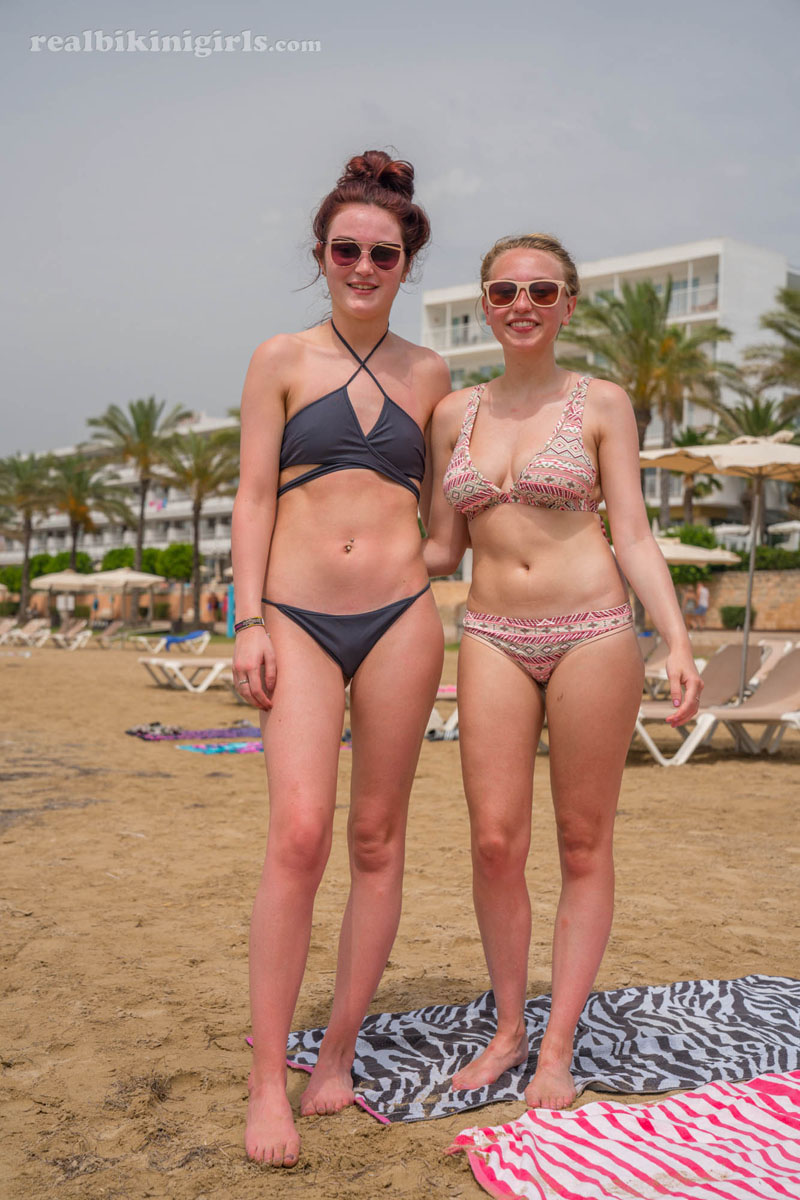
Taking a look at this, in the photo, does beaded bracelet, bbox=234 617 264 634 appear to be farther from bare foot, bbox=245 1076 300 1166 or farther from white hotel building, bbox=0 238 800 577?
white hotel building, bbox=0 238 800 577

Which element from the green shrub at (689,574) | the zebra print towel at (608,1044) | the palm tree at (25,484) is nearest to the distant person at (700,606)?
the green shrub at (689,574)

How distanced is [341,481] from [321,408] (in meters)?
0.18

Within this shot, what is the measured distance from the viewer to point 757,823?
670 centimetres

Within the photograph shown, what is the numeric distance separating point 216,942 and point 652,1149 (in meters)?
2.13

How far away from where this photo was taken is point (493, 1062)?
272 centimetres

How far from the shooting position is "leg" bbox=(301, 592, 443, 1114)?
101 inches

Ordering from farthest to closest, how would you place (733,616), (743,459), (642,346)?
(733,616) → (642,346) → (743,459)

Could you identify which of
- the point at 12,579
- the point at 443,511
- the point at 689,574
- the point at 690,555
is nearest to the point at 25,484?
the point at 12,579

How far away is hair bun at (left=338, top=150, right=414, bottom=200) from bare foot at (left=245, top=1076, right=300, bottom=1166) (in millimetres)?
2153

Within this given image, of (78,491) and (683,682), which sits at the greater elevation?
(78,491)

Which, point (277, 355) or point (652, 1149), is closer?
point (652, 1149)

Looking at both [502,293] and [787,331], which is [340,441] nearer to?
[502,293]

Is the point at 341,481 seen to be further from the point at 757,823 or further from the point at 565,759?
the point at 757,823

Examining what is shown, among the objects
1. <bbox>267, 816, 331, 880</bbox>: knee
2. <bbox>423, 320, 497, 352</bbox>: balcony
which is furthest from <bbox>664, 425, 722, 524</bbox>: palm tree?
<bbox>267, 816, 331, 880</bbox>: knee
